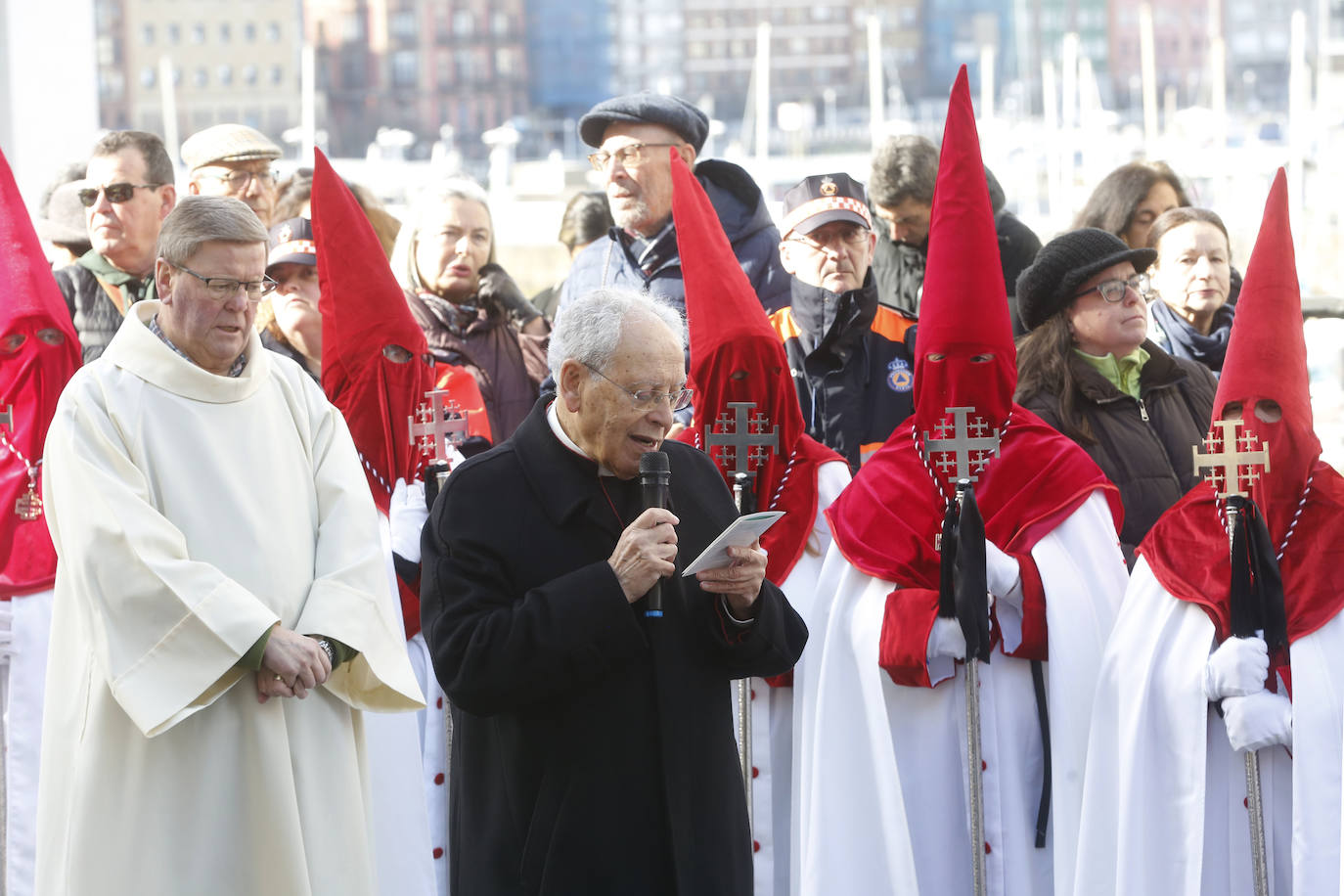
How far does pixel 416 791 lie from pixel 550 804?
5.05 ft

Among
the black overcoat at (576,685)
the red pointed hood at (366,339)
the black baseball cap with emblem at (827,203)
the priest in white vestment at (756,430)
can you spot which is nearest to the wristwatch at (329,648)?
the black overcoat at (576,685)

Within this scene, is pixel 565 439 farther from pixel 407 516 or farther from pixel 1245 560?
pixel 1245 560

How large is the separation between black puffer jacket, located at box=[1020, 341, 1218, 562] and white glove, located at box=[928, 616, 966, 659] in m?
0.88

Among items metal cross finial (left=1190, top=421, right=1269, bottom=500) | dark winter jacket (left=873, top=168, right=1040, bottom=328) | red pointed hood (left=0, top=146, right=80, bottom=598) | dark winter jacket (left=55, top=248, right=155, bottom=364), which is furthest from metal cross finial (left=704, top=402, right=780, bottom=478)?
dark winter jacket (left=55, top=248, right=155, bottom=364)

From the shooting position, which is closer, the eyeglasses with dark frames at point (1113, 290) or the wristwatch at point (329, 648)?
the wristwatch at point (329, 648)

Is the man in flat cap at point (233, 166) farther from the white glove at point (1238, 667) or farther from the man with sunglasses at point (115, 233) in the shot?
the white glove at point (1238, 667)

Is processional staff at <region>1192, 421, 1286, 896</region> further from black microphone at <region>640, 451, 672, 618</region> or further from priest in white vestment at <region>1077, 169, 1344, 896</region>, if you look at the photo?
black microphone at <region>640, 451, 672, 618</region>

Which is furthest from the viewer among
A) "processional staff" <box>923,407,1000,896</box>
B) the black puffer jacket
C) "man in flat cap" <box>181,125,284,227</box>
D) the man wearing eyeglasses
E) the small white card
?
"man in flat cap" <box>181,125,284,227</box>

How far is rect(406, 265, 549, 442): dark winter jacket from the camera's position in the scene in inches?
237

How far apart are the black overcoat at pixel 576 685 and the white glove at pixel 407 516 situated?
1426 mm

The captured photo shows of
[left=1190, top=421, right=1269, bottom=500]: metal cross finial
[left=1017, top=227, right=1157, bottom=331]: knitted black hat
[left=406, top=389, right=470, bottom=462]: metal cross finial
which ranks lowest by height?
[left=1190, top=421, right=1269, bottom=500]: metal cross finial

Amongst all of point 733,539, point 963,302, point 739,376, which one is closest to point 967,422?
point 963,302

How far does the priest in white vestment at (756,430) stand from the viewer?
482 centimetres

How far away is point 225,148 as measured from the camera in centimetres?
648
